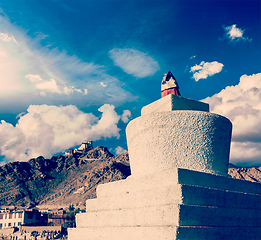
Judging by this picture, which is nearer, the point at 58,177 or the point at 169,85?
the point at 169,85

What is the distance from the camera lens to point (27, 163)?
112500mm

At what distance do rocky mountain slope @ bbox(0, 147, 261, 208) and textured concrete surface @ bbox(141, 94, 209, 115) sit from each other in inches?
2690

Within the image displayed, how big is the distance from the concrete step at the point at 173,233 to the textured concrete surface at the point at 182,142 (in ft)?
7.98

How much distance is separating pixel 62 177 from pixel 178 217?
10271 cm

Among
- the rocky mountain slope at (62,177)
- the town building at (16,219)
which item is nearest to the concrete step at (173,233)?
the town building at (16,219)

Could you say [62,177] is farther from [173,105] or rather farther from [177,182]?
[177,182]

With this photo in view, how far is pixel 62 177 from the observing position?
106 meters

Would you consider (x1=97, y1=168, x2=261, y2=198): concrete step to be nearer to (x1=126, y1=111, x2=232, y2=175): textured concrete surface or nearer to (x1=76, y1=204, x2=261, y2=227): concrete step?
(x1=126, y1=111, x2=232, y2=175): textured concrete surface

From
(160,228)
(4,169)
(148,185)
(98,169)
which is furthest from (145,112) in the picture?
(4,169)

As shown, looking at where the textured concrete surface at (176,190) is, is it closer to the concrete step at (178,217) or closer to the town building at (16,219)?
the concrete step at (178,217)

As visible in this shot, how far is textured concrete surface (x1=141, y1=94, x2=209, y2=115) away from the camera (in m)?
12.7

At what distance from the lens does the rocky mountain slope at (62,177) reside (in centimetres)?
8669

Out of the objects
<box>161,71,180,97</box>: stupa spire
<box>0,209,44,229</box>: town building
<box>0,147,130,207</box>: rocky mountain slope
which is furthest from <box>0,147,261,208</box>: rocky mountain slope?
<box>161,71,180,97</box>: stupa spire

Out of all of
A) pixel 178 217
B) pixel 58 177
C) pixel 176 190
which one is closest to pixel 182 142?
pixel 176 190
